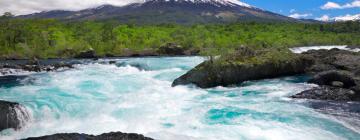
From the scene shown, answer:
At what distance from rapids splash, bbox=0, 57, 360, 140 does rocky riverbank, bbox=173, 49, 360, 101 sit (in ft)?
2.59

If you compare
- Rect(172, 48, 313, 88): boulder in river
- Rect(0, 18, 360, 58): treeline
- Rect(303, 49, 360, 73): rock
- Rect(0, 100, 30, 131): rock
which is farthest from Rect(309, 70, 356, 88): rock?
Rect(0, 18, 360, 58): treeline

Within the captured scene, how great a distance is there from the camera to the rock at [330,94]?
18.8 m

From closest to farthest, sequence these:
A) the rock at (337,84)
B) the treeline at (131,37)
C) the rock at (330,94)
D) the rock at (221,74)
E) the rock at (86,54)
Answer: the rock at (330,94)
the rock at (337,84)
the rock at (221,74)
the rock at (86,54)
the treeline at (131,37)

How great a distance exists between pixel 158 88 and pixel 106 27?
53660mm

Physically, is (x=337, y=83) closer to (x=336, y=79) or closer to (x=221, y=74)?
(x=336, y=79)

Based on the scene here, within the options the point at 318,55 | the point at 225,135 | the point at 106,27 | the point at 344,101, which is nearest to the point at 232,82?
the point at 344,101

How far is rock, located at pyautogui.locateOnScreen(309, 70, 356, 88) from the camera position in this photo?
2139 centimetres

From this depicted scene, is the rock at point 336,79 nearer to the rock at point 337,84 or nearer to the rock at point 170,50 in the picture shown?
the rock at point 337,84

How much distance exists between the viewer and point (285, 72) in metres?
27.3

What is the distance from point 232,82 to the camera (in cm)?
2414

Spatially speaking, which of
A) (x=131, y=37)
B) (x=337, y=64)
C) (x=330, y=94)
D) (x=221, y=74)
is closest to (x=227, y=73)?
(x=221, y=74)

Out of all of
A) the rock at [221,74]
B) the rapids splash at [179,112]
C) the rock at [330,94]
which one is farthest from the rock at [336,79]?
the rock at [221,74]

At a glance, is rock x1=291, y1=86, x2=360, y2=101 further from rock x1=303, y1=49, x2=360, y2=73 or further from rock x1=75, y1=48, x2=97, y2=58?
rock x1=75, y1=48, x2=97, y2=58

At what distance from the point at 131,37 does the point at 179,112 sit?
200 feet
